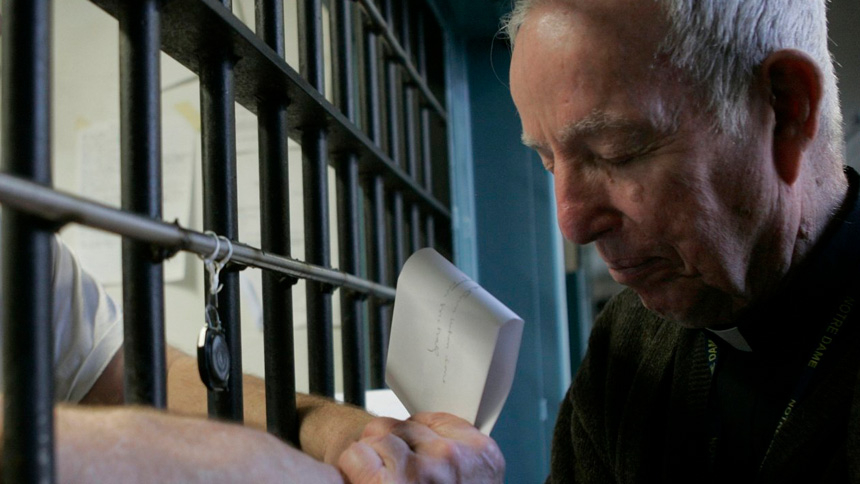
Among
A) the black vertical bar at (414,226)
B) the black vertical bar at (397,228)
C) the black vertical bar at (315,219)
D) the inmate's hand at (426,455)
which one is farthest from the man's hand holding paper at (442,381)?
the black vertical bar at (414,226)

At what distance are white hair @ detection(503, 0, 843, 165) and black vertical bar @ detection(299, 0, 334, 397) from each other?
43 cm

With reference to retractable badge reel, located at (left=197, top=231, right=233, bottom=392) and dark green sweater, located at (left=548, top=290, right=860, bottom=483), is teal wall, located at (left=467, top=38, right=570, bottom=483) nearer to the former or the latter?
dark green sweater, located at (left=548, top=290, right=860, bottom=483)

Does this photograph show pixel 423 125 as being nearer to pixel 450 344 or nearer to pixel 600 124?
pixel 600 124

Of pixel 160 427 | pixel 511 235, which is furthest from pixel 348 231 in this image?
pixel 511 235

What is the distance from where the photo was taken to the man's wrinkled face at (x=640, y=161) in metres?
0.74

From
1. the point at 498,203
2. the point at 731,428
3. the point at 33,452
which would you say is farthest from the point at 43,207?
the point at 498,203

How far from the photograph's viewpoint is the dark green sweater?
2.56ft

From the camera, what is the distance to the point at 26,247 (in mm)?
422

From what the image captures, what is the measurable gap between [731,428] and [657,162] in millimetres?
368

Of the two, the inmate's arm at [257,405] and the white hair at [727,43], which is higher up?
the white hair at [727,43]

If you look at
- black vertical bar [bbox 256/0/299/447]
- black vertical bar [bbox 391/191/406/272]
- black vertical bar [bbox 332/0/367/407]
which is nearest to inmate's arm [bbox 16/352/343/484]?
black vertical bar [bbox 256/0/299/447]

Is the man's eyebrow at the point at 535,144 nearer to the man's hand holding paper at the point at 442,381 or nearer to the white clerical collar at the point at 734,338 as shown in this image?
the man's hand holding paper at the point at 442,381

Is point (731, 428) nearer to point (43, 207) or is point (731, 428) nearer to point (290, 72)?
point (290, 72)

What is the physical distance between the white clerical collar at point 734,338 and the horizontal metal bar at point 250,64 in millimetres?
555
